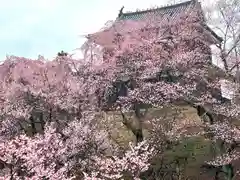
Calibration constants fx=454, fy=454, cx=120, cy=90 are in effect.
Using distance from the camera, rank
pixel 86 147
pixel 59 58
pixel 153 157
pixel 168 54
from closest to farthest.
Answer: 1. pixel 86 147
2. pixel 153 157
3. pixel 168 54
4. pixel 59 58

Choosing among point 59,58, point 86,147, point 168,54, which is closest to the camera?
point 86,147

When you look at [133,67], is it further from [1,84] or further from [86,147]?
[1,84]

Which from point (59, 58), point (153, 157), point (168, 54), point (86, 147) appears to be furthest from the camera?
point (59, 58)

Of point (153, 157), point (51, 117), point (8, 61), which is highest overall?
point (8, 61)

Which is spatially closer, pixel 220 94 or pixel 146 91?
pixel 146 91

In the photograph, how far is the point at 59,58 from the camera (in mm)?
27000

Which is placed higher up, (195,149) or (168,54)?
(168,54)

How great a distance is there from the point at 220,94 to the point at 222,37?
3473mm

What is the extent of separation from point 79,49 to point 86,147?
26.2ft

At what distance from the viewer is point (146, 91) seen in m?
24.5

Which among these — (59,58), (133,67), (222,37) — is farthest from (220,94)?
(59,58)

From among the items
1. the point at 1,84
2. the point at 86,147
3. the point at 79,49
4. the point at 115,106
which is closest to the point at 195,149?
the point at 115,106

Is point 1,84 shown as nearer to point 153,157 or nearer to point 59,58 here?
point 59,58

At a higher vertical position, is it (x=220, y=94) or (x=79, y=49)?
(x=79, y=49)
